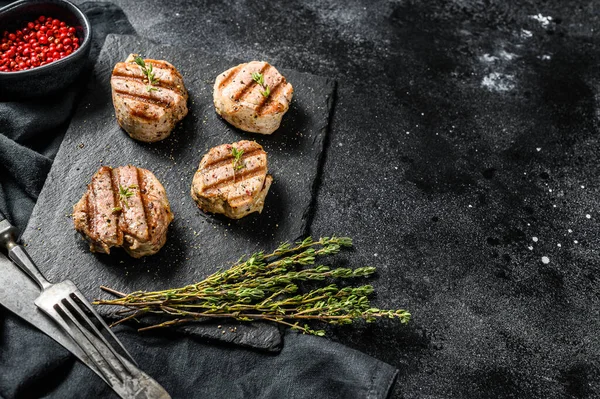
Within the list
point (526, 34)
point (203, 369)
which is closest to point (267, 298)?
point (203, 369)

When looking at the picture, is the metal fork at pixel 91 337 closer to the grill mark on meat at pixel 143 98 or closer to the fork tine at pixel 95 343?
the fork tine at pixel 95 343

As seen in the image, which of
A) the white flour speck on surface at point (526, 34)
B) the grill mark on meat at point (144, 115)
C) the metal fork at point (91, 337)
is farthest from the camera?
the white flour speck on surface at point (526, 34)

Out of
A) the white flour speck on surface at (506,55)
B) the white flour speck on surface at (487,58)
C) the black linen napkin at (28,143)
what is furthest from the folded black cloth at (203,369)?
the white flour speck on surface at (506,55)

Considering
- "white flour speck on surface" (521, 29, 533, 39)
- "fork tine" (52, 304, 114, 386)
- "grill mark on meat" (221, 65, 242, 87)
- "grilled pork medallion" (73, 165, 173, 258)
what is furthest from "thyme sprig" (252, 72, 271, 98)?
"white flour speck on surface" (521, 29, 533, 39)

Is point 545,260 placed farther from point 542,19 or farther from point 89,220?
point 89,220

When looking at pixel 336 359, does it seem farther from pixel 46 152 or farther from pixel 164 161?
pixel 46 152

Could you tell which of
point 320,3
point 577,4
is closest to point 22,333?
point 320,3
